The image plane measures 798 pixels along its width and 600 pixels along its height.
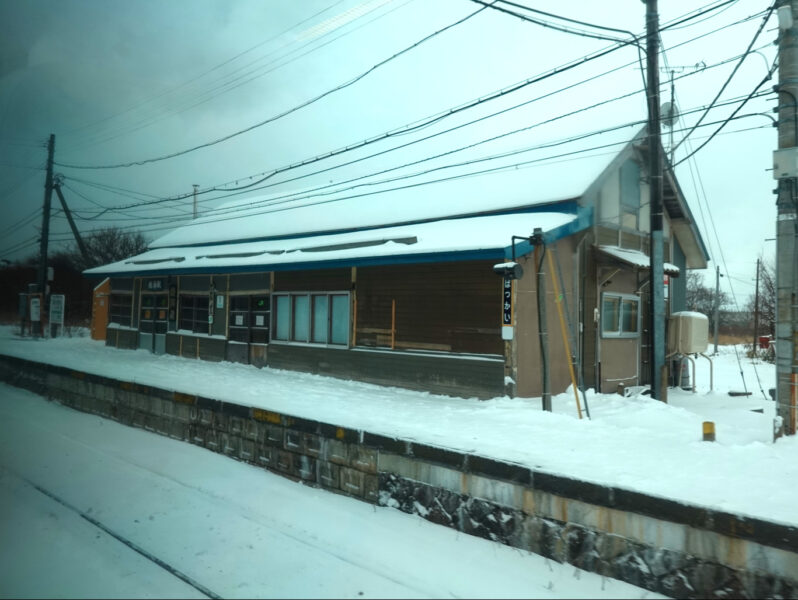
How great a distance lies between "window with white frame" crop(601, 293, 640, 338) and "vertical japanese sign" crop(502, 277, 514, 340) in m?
4.36

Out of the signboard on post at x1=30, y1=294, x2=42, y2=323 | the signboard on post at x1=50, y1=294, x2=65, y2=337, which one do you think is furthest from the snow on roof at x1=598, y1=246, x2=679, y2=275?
the signboard on post at x1=30, y1=294, x2=42, y2=323

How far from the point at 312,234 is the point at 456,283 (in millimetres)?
7436

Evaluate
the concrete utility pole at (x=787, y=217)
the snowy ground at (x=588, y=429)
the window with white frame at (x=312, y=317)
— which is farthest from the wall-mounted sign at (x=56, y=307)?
the concrete utility pole at (x=787, y=217)

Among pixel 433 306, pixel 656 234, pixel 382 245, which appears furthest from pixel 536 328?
pixel 382 245

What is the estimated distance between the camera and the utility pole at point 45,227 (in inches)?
1026

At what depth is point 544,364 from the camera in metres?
9.36

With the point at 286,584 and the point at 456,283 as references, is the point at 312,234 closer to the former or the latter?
the point at 456,283

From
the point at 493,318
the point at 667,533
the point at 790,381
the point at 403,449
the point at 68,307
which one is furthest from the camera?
the point at 68,307

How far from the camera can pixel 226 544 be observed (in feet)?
19.1

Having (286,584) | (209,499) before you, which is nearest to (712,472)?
(286,584)

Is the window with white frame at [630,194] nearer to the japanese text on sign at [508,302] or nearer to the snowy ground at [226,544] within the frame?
the japanese text on sign at [508,302]

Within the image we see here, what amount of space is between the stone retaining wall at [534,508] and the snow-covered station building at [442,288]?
390 centimetres

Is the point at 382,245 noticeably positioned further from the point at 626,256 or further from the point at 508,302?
the point at 626,256

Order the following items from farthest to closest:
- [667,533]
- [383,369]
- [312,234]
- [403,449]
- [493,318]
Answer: [312,234]
[383,369]
[493,318]
[403,449]
[667,533]
